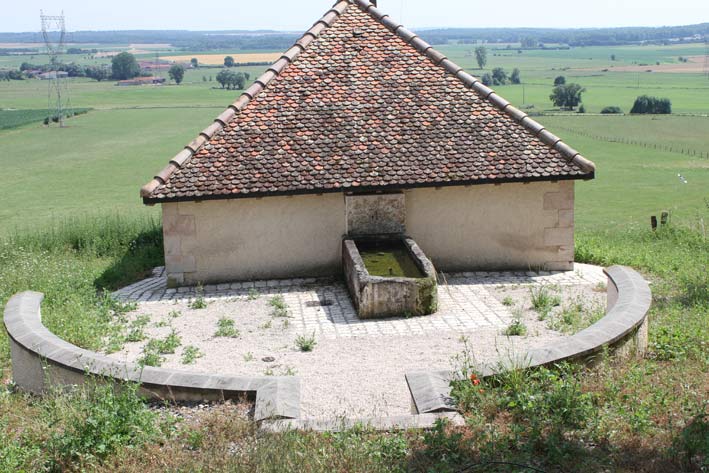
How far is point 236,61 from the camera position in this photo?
179000 mm

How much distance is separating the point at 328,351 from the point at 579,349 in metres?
4.05

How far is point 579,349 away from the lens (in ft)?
29.6

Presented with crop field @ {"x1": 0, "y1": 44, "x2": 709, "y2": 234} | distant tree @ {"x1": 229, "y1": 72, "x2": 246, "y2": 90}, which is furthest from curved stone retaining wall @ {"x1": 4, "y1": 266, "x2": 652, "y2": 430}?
distant tree @ {"x1": 229, "y1": 72, "x2": 246, "y2": 90}

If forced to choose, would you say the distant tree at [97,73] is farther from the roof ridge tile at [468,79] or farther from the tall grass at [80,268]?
the roof ridge tile at [468,79]

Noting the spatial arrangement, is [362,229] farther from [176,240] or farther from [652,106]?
[652,106]

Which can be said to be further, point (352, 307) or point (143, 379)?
point (352, 307)

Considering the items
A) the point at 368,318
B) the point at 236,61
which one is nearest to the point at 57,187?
→ the point at 368,318

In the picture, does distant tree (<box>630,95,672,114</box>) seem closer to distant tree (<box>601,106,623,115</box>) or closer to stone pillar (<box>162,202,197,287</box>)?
distant tree (<box>601,106,623,115</box>)

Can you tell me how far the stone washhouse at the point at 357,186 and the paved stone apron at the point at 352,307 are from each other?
357 millimetres

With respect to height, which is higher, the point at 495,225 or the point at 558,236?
the point at 495,225

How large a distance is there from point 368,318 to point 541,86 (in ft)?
407

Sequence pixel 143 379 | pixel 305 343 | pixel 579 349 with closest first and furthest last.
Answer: pixel 143 379 → pixel 579 349 → pixel 305 343

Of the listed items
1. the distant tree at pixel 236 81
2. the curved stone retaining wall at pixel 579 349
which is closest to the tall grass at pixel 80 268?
the curved stone retaining wall at pixel 579 349

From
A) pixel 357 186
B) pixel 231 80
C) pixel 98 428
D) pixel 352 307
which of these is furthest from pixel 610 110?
pixel 98 428
